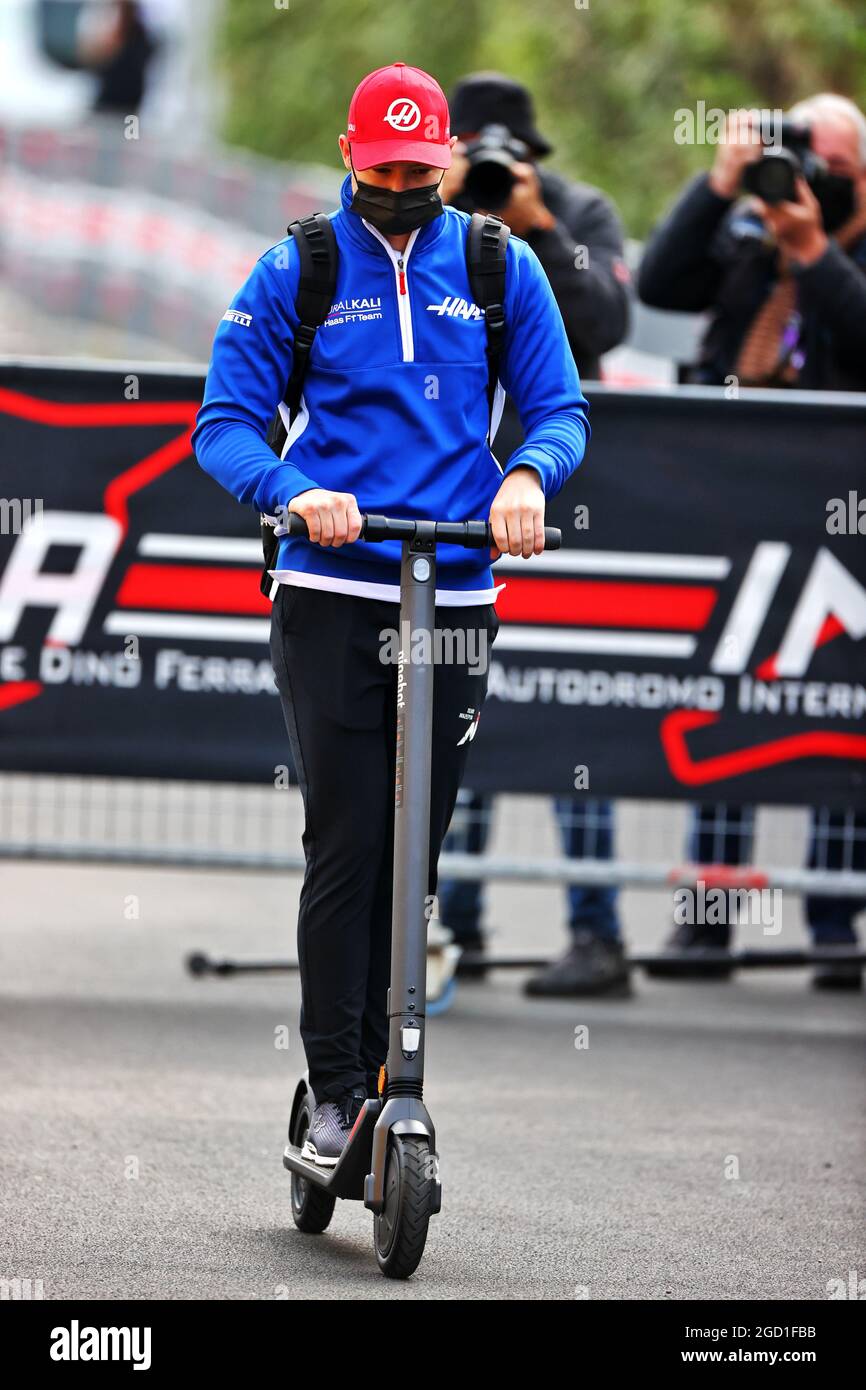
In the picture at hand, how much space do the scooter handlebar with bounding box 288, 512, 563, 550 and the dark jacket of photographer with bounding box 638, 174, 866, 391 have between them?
3446 millimetres

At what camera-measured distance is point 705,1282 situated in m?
4.64

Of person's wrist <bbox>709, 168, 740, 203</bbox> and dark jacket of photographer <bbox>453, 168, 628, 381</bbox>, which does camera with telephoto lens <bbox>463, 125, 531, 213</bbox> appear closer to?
dark jacket of photographer <bbox>453, 168, 628, 381</bbox>

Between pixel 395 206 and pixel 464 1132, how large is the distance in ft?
7.64

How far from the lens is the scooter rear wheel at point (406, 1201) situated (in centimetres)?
446

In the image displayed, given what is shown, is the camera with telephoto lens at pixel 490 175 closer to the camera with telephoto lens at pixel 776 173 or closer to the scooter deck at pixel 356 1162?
the camera with telephoto lens at pixel 776 173

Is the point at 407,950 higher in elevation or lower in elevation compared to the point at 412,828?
lower

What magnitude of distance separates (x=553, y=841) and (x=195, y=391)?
207 centimetres

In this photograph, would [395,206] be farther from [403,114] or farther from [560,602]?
[560,602]

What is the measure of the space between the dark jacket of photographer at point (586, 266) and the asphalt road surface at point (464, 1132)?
80.1 inches

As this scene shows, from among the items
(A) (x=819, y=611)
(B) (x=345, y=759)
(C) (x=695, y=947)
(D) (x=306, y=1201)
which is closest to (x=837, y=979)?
(C) (x=695, y=947)

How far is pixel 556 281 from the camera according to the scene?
289 inches

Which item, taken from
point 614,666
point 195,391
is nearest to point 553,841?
point 614,666

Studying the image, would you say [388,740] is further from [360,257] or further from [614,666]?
[614,666]
